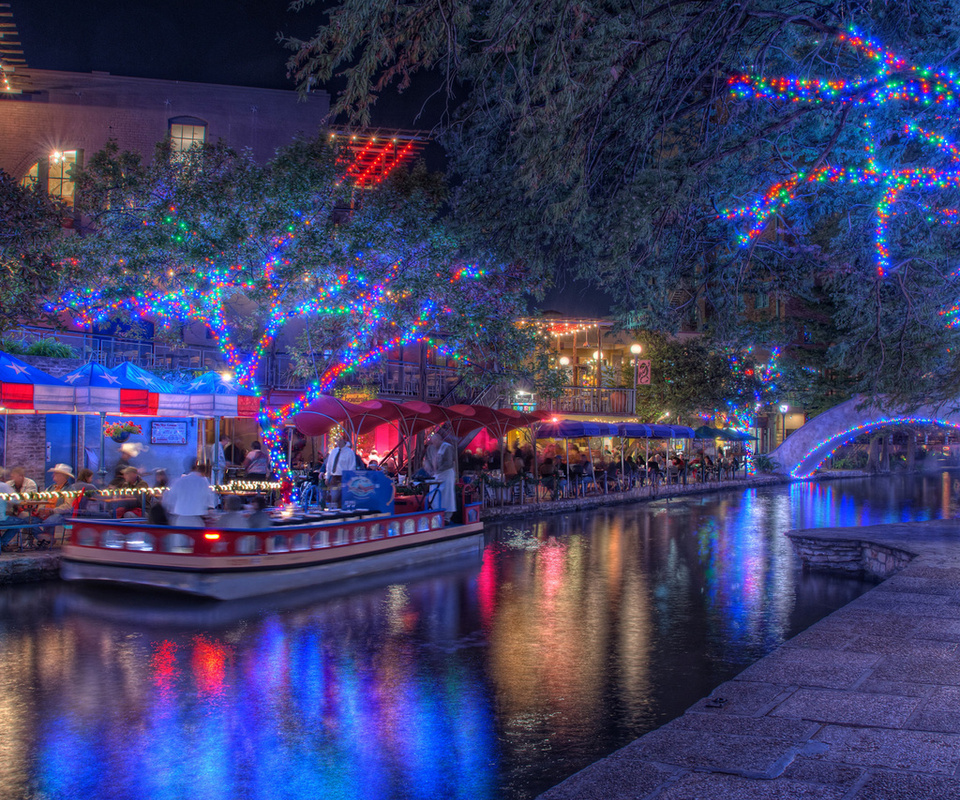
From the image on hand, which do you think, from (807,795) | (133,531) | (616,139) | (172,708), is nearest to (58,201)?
(133,531)

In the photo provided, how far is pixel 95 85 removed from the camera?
1048 inches

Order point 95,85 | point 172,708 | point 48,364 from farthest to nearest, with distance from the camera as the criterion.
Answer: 1. point 95,85
2. point 48,364
3. point 172,708

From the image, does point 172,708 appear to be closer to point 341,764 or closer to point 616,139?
point 341,764

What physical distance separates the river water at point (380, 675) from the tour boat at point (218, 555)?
0.35 meters

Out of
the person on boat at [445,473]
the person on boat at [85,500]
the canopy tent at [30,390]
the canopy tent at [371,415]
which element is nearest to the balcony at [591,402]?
the canopy tent at [371,415]

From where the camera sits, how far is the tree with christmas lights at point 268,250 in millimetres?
17016

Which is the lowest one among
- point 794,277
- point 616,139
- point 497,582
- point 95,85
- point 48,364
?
point 497,582

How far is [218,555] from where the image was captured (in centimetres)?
1109

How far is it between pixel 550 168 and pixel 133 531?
24.0 ft

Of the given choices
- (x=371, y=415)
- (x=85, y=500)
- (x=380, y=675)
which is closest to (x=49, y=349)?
(x=85, y=500)

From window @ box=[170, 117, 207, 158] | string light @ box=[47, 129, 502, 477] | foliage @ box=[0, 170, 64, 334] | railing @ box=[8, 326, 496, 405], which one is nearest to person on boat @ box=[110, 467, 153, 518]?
string light @ box=[47, 129, 502, 477]

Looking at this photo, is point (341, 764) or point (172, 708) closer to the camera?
point (341, 764)

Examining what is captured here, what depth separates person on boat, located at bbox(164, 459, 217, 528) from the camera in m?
11.8

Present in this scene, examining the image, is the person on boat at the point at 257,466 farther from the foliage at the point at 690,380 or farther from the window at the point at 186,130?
the foliage at the point at 690,380
